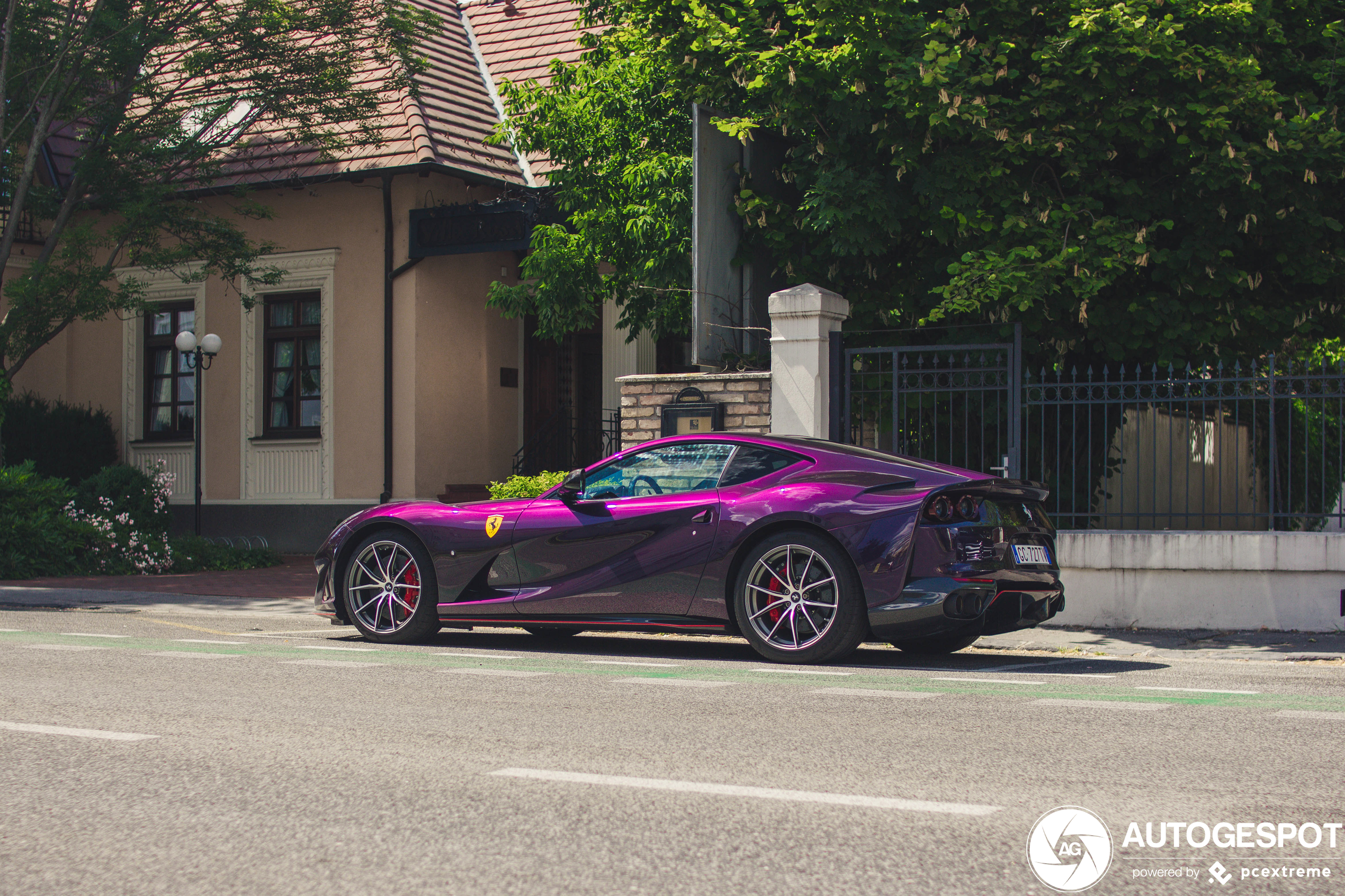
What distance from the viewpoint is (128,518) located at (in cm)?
1683

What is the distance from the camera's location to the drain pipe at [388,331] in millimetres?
19266

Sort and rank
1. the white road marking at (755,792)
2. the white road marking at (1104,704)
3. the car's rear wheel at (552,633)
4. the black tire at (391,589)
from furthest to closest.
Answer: the car's rear wheel at (552,633) → the black tire at (391,589) → the white road marking at (1104,704) → the white road marking at (755,792)

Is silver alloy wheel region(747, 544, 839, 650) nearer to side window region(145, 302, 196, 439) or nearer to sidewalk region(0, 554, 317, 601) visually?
sidewalk region(0, 554, 317, 601)

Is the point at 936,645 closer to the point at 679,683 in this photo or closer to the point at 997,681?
the point at 997,681

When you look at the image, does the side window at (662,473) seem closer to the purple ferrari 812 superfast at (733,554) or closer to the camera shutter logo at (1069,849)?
the purple ferrari 812 superfast at (733,554)

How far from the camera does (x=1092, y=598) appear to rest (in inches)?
409

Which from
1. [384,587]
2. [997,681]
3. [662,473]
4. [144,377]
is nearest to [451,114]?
[144,377]

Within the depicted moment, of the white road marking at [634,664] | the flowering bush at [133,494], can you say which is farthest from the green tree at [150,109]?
the white road marking at [634,664]

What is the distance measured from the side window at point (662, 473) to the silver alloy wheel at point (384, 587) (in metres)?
1.37

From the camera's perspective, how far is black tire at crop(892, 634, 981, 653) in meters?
8.39

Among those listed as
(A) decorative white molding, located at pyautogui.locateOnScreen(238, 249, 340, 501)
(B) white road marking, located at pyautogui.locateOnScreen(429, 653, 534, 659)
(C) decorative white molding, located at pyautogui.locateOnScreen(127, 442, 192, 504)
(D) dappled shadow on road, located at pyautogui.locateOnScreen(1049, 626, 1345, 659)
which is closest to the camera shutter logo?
(B) white road marking, located at pyautogui.locateOnScreen(429, 653, 534, 659)

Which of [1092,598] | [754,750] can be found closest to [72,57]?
[1092,598]

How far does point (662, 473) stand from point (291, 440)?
13.2 meters

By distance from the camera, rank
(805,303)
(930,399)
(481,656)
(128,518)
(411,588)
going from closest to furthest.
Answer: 1. (481,656)
2. (411,588)
3. (805,303)
4. (930,399)
5. (128,518)
